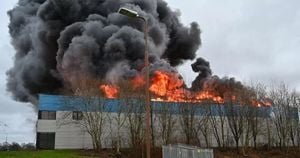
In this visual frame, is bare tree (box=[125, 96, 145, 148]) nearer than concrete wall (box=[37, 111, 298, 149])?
Yes

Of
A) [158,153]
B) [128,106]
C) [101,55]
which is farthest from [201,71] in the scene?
[158,153]

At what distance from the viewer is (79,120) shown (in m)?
56.5

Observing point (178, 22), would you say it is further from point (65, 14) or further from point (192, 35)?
point (65, 14)

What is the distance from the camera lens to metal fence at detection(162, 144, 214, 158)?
20.3 m

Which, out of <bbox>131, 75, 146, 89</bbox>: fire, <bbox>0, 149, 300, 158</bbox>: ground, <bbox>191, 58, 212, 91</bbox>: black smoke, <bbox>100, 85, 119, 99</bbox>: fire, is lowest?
<bbox>0, 149, 300, 158</bbox>: ground

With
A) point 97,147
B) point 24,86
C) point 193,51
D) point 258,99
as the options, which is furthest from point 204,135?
point 24,86

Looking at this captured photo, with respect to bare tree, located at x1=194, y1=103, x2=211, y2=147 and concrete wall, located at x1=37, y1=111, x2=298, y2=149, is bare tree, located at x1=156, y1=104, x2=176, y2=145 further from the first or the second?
bare tree, located at x1=194, y1=103, x2=211, y2=147

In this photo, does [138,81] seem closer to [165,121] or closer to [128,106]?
[128,106]

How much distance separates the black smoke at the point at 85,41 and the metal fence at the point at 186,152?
140 feet

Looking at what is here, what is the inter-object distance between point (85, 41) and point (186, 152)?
175 feet

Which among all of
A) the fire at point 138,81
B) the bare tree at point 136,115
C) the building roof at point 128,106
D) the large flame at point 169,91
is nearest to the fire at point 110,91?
the large flame at point 169,91

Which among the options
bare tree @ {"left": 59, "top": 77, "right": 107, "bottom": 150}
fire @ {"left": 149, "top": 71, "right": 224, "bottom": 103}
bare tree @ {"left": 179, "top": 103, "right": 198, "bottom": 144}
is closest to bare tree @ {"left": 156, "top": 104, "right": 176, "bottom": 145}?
bare tree @ {"left": 179, "top": 103, "right": 198, "bottom": 144}

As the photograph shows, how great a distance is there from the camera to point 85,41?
236ft

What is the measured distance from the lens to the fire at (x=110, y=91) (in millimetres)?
58344
